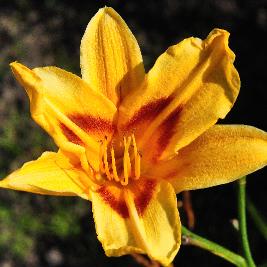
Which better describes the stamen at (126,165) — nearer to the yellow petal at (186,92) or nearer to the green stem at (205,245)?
the yellow petal at (186,92)

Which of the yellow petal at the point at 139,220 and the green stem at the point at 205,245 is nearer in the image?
the yellow petal at the point at 139,220

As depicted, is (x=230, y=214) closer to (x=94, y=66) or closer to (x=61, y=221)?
(x=61, y=221)

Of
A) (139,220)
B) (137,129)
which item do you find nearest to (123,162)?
(137,129)

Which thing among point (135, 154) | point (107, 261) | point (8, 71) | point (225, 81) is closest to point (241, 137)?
point (225, 81)

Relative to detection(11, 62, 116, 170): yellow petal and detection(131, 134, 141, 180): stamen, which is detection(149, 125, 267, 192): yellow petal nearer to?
detection(131, 134, 141, 180): stamen

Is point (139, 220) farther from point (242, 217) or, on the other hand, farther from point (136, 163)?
point (242, 217)

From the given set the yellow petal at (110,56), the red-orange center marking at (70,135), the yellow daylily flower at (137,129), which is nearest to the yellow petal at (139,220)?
the yellow daylily flower at (137,129)
